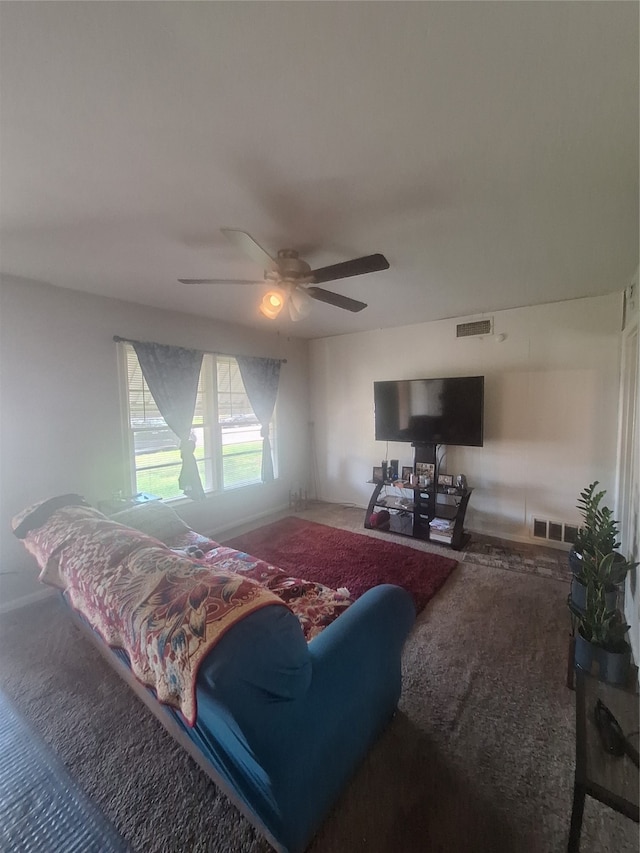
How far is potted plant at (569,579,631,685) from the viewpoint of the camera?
64.9 inches

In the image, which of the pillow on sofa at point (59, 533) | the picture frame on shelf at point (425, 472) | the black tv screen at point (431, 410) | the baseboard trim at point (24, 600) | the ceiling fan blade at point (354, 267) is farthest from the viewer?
the picture frame on shelf at point (425, 472)

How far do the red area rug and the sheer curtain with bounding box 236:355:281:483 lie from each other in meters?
0.93

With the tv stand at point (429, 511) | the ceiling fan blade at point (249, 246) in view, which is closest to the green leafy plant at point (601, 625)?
the tv stand at point (429, 511)

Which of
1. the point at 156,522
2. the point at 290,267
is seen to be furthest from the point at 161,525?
the point at 290,267

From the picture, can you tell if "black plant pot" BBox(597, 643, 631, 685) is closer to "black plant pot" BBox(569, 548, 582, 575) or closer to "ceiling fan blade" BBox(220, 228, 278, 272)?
"black plant pot" BBox(569, 548, 582, 575)

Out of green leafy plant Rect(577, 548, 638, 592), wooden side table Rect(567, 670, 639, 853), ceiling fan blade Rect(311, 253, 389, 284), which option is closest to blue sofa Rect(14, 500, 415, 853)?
wooden side table Rect(567, 670, 639, 853)

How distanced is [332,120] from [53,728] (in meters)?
2.81

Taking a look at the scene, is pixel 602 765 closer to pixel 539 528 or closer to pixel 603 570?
pixel 603 570

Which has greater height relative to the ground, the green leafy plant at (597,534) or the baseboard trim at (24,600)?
the green leafy plant at (597,534)

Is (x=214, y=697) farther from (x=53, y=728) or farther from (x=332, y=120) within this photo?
(x=332, y=120)

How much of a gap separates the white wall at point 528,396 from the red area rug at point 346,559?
3.61 ft

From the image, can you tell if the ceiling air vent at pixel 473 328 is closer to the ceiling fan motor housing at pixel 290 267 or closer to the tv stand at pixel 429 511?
the tv stand at pixel 429 511

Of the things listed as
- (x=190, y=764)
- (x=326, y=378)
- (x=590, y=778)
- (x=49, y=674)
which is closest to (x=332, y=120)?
(x=590, y=778)

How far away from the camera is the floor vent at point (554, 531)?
324 centimetres
